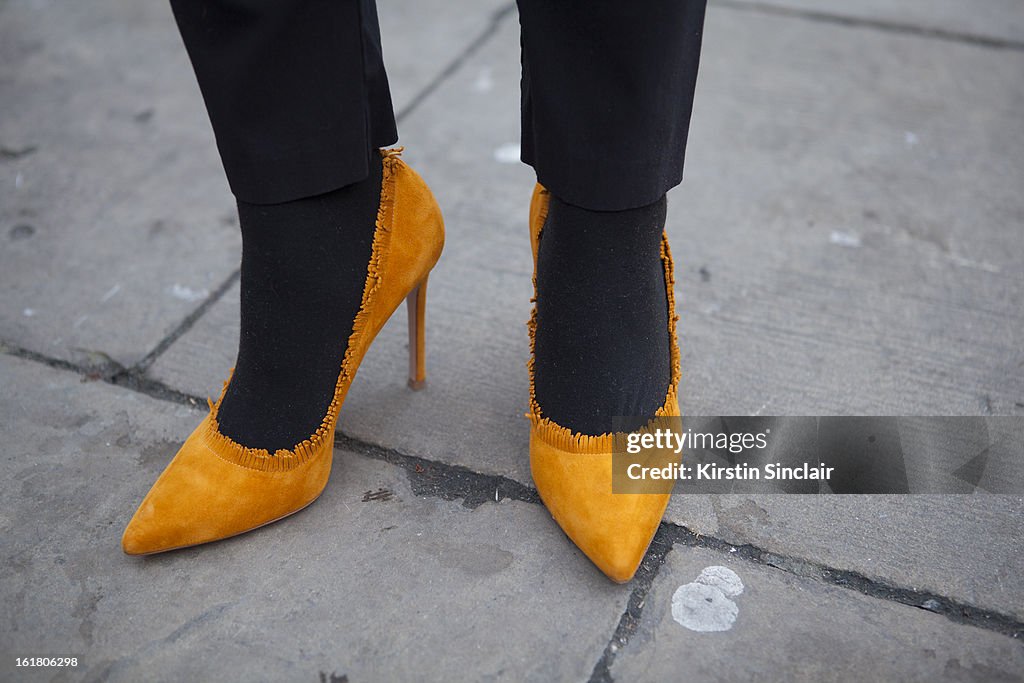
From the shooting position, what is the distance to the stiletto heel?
1.10 meters

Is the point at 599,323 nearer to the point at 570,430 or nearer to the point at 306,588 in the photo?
the point at 570,430

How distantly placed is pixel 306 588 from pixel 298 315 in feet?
0.94

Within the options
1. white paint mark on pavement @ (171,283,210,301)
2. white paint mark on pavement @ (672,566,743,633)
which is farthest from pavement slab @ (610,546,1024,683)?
white paint mark on pavement @ (171,283,210,301)

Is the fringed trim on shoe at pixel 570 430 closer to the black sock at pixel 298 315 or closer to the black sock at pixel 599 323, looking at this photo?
the black sock at pixel 599 323

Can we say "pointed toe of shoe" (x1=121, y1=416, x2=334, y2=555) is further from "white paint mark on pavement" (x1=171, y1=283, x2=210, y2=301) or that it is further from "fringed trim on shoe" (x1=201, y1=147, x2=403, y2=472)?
→ "white paint mark on pavement" (x1=171, y1=283, x2=210, y2=301)

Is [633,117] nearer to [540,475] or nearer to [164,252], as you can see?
[540,475]

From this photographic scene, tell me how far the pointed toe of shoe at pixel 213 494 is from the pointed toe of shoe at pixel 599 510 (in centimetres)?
27

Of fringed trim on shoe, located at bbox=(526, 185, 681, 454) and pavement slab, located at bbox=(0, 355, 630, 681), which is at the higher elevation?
fringed trim on shoe, located at bbox=(526, 185, 681, 454)

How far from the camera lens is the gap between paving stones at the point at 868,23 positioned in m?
2.04

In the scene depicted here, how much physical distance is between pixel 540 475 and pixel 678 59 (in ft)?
1.52

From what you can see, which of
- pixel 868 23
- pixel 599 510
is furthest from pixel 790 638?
pixel 868 23

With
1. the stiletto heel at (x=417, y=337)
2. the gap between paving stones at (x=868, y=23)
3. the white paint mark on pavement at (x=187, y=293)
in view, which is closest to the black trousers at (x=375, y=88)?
the stiletto heel at (x=417, y=337)

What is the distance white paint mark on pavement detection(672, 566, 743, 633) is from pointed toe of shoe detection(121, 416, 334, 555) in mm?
424

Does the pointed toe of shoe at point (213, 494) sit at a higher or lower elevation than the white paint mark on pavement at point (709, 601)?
higher
